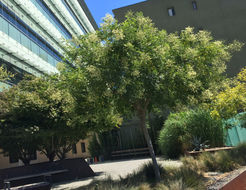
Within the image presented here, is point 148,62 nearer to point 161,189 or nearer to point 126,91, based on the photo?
point 126,91

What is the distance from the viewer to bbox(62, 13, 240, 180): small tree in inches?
257

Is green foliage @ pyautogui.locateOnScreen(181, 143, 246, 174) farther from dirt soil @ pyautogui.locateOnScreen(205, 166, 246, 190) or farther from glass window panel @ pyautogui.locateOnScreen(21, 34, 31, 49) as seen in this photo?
glass window panel @ pyautogui.locateOnScreen(21, 34, 31, 49)

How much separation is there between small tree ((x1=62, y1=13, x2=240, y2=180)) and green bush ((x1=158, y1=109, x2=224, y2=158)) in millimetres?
5655

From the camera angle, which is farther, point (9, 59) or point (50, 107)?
point (9, 59)

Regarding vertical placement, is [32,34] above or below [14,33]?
above

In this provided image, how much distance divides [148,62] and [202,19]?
20.9m

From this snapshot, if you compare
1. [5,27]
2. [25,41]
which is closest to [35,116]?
[5,27]

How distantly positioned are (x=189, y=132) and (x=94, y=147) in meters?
12.0

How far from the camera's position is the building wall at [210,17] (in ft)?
78.9

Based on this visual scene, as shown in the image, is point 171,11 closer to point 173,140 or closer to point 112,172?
point 173,140

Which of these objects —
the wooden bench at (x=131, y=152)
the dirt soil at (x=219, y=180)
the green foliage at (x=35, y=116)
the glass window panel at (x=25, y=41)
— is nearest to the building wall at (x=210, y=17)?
the wooden bench at (x=131, y=152)

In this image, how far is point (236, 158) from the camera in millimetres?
8484

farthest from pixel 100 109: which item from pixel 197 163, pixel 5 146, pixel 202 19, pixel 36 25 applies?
pixel 36 25

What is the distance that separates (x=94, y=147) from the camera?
2270 cm
